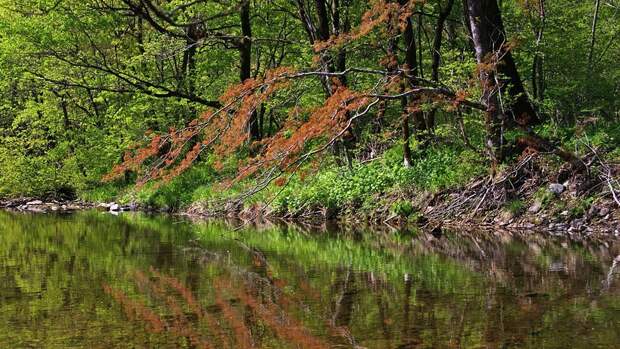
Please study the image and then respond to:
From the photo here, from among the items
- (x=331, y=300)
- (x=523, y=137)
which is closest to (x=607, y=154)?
(x=523, y=137)

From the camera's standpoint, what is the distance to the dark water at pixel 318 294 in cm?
457

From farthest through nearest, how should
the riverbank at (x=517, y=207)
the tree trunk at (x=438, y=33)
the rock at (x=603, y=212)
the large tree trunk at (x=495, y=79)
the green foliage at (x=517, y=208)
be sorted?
1. the tree trunk at (x=438, y=33)
2. the green foliage at (x=517, y=208)
3. the large tree trunk at (x=495, y=79)
4. the riverbank at (x=517, y=207)
5. the rock at (x=603, y=212)

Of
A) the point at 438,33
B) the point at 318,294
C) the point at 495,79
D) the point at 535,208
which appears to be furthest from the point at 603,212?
the point at 438,33

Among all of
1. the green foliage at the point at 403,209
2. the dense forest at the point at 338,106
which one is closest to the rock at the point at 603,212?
the dense forest at the point at 338,106

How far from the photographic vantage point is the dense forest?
35.7 feet

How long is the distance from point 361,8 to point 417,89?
791cm

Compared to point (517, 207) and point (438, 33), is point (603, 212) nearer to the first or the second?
point (517, 207)

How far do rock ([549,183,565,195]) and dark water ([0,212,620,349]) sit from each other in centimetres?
123

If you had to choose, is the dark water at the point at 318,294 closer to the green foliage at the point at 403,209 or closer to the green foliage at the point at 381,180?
the green foliage at the point at 381,180

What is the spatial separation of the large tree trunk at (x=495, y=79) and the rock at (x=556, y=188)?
1.05 metres

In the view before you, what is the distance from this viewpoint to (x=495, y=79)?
11125 millimetres

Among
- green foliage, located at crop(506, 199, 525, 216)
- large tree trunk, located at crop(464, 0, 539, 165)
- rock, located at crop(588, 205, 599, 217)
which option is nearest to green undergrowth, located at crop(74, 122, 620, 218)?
Result: green foliage, located at crop(506, 199, 525, 216)

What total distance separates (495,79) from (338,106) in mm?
3039

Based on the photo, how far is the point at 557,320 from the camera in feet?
15.8
